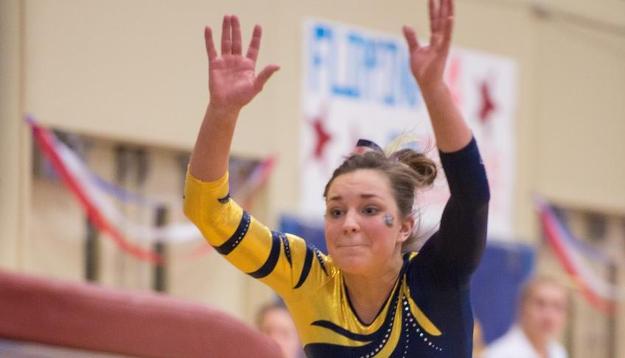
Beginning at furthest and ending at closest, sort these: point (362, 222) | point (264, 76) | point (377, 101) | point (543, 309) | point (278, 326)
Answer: point (377, 101) < point (543, 309) < point (278, 326) < point (362, 222) < point (264, 76)

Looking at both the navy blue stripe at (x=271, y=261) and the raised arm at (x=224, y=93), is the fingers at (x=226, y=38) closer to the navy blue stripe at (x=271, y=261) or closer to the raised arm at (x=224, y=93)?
the raised arm at (x=224, y=93)

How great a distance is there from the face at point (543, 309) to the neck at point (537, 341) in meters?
0.01

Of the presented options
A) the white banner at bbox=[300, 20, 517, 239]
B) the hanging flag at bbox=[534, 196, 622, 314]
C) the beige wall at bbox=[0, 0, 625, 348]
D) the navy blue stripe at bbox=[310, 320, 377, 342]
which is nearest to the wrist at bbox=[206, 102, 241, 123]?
the navy blue stripe at bbox=[310, 320, 377, 342]

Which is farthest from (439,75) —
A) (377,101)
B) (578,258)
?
(578,258)

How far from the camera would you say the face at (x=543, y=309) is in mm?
6359

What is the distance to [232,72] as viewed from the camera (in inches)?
119

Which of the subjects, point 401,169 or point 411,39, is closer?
point 411,39

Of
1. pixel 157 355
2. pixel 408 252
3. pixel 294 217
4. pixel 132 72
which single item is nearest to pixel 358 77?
pixel 294 217

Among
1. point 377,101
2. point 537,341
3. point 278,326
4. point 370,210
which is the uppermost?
point 377,101

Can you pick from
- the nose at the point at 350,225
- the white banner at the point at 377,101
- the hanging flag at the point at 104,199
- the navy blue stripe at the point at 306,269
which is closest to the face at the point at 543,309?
the white banner at the point at 377,101

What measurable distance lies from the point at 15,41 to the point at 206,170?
165 inches

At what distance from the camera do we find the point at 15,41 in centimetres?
691

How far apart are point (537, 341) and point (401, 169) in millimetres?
3434

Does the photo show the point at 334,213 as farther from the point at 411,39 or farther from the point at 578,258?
the point at 578,258
